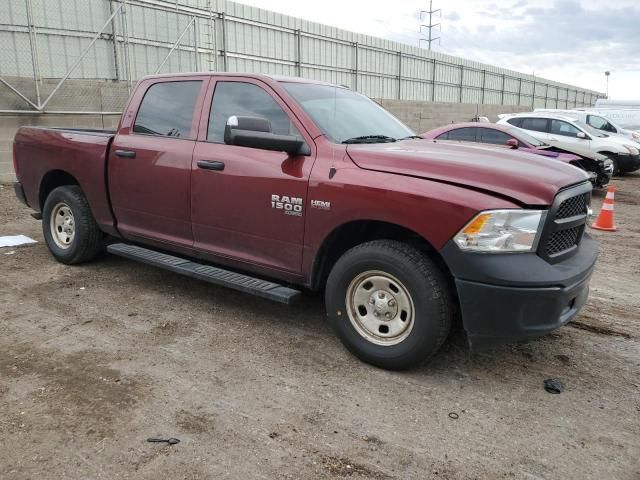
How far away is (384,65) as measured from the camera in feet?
72.2

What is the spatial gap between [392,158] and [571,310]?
1475 millimetres

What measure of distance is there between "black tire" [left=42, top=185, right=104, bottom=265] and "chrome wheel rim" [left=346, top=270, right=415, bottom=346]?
314 cm

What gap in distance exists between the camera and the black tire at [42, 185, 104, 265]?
5387 millimetres

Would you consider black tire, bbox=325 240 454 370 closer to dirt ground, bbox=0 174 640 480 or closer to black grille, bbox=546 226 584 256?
dirt ground, bbox=0 174 640 480

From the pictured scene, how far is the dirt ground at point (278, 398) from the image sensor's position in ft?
8.59

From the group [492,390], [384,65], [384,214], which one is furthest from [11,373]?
[384,65]

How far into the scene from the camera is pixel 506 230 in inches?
120

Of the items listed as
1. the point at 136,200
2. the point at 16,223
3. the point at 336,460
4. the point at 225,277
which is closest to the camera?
the point at 336,460

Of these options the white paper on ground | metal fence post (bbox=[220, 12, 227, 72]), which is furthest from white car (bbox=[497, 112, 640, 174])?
the white paper on ground

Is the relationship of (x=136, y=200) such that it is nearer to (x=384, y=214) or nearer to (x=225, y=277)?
(x=225, y=277)

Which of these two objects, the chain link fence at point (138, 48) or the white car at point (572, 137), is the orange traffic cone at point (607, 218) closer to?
the white car at point (572, 137)

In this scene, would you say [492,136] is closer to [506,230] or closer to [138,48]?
[138,48]

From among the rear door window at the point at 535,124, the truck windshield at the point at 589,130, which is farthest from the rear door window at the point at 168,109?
the truck windshield at the point at 589,130

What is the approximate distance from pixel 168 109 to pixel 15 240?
335cm
